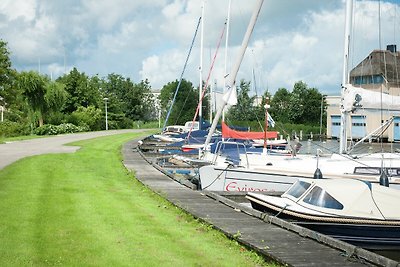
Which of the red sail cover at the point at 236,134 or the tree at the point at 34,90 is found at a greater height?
the tree at the point at 34,90

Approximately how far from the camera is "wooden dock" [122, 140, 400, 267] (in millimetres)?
9927

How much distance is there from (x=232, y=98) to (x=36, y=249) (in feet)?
51.5

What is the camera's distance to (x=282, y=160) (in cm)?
2325

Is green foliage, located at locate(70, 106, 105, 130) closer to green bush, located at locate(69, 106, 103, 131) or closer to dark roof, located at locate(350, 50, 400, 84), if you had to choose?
green bush, located at locate(69, 106, 103, 131)

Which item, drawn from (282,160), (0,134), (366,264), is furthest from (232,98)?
(0,134)

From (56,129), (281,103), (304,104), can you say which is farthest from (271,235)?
(281,103)

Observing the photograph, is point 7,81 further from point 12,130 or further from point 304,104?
point 304,104

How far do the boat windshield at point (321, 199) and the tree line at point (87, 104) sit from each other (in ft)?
113

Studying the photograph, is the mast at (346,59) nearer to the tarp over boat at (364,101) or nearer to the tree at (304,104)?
the tarp over boat at (364,101)

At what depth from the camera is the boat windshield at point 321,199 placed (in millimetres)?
14711

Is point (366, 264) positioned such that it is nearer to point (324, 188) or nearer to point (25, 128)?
point (324, 188)

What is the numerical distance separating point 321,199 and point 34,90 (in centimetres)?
6511

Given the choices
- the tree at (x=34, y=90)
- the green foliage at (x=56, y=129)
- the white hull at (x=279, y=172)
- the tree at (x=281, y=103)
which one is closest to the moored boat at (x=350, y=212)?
the white hull at (x=279, y=172)

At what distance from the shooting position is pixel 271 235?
12.1 m
